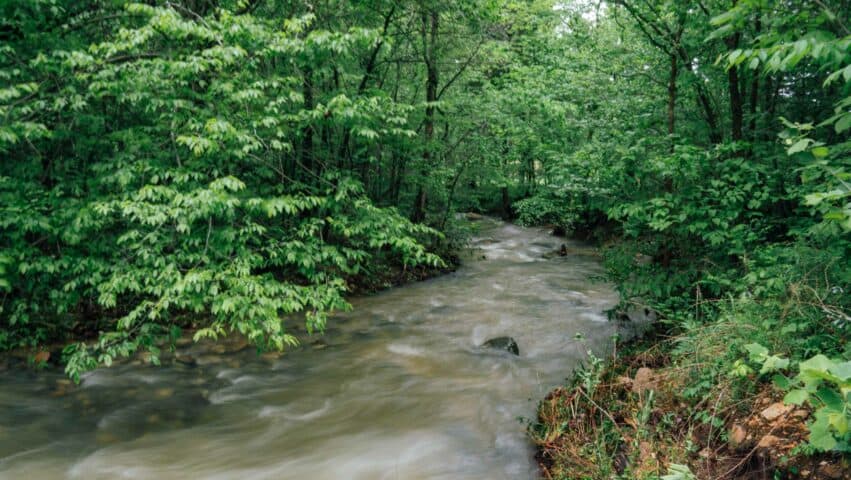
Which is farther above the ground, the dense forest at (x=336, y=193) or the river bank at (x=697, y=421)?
the dense forest at (x=336, y=193)

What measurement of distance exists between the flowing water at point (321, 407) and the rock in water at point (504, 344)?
0.51 ft

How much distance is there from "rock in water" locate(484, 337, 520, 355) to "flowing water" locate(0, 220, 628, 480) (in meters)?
0.16

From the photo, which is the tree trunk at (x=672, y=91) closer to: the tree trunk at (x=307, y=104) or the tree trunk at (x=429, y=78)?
the tree trunk at (x=307, y=104)

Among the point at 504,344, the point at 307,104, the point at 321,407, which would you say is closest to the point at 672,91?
the point at 504,344

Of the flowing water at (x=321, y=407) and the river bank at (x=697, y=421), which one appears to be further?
the flowing water at (x=321, y=407)

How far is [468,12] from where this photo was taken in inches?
434

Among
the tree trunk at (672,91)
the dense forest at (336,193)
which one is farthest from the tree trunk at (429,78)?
the tree trunk at (672,91)

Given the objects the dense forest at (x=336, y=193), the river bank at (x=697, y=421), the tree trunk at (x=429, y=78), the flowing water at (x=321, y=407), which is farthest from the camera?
the tree trunk at (x=429, y=78)

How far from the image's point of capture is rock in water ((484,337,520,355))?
26.2 feet

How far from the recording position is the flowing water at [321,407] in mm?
5008

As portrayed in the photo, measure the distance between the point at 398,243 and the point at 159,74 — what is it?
133 inches

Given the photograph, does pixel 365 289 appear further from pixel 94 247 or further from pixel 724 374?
Answer: pixel 724 374

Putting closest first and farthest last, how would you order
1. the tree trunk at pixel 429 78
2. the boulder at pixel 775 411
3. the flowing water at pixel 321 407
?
the boulder at pixel 775 411 → the flowing water at pixel 321 407 → the tree trunk at pixel 429 78

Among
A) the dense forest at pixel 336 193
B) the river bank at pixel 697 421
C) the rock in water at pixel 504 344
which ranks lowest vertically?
the rock in water at pixel 504 344
